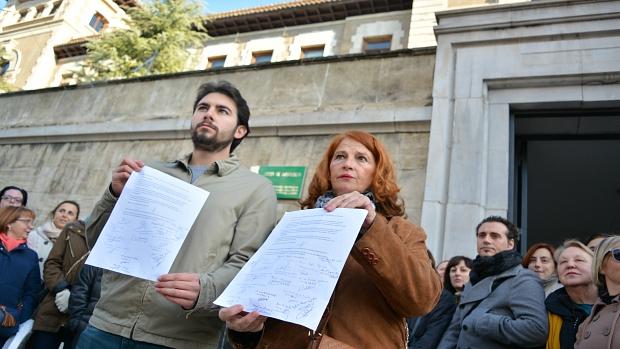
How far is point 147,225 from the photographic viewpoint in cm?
174

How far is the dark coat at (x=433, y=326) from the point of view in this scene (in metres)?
3.34

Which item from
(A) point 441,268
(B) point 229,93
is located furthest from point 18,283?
(A) point 441,268

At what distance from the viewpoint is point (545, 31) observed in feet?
17.3

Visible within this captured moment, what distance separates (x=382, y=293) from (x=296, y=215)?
1.37ft

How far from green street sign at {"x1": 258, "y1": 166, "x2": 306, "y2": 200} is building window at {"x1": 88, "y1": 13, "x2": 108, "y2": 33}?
27.4 metres

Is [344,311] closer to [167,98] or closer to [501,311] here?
[501,311]

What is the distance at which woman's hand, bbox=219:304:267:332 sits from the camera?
4.36 ft

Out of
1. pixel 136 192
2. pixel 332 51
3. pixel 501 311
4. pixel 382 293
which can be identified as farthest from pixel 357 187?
pixel 332 51

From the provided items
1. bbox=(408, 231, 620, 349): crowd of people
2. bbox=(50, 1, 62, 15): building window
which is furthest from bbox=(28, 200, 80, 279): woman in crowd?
bbox=(50, 1, 62, 15): building window

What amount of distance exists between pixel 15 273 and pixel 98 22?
97.2 ft

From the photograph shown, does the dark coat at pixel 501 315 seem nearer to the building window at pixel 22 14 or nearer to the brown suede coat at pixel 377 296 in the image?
the brown suede coat at pixel 377 296

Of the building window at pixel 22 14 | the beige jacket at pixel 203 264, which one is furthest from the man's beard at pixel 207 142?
the building window at pixel 22 14

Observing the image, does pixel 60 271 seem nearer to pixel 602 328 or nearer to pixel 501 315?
pixel 501 315

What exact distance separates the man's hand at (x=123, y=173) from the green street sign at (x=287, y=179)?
379 centimetres
